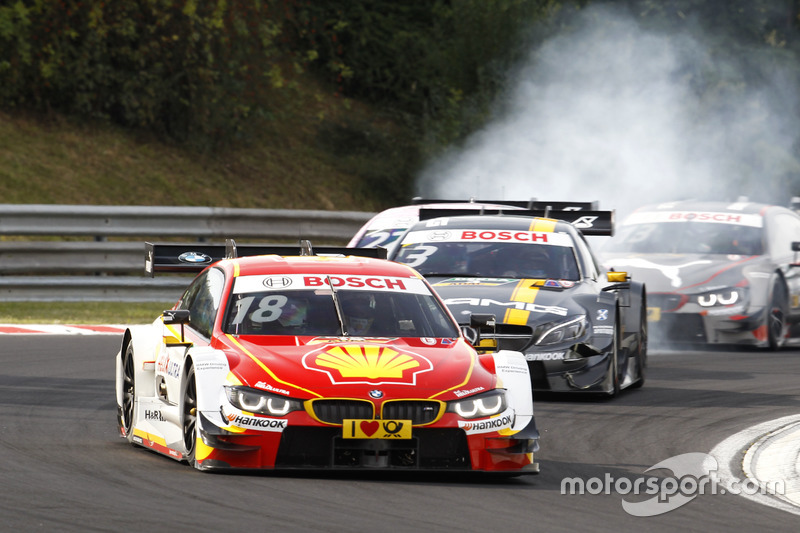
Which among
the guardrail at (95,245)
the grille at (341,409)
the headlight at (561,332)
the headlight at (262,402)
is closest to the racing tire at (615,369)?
the headlight at (561,332)

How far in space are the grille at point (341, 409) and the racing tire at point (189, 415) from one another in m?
0.69

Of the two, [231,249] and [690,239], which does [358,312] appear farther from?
[690,239]

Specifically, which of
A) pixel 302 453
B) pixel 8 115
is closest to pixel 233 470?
pixel 302 453

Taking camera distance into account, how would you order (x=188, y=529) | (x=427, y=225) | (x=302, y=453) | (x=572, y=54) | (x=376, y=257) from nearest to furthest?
(x=188, y=529) → (x=302, y=453) → (x=376, y=257) → (x=427, y=225) → (x=572, y=54)

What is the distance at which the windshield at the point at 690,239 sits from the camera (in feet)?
54.2

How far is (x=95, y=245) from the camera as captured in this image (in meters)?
19.0

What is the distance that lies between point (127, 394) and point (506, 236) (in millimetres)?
4309

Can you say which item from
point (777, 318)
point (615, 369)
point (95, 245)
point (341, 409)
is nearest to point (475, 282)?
point (615, 369)

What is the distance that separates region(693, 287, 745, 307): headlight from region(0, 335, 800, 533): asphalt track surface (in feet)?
12.7

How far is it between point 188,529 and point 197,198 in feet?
66.1

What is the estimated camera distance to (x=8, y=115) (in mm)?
25141

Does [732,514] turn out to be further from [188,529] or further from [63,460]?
[63,460]

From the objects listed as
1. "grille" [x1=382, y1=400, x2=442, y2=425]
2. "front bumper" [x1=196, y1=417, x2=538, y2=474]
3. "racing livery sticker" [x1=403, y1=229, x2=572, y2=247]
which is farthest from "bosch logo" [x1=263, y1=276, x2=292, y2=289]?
"racing livery sticker" [x1=403, y1=229, x2=572, y2=247]

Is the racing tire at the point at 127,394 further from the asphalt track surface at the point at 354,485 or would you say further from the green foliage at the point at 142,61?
the green foliage at the point at 142,61
